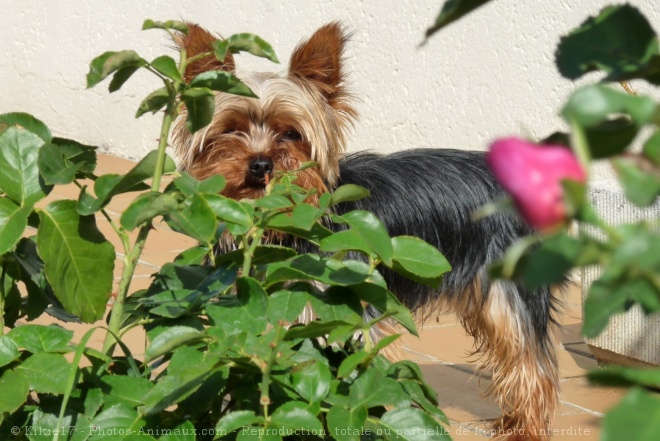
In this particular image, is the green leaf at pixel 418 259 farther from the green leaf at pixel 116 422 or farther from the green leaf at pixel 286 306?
the green leaf at pixel 116 422

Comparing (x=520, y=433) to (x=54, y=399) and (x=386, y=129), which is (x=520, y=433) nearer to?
(x=54, y=399)

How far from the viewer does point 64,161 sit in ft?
4.84

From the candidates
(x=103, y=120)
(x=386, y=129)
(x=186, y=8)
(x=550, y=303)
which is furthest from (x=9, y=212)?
(x=103, y=120)

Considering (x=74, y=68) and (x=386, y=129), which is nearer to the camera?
(x=386, y=129)

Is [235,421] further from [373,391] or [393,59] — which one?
[393,59]

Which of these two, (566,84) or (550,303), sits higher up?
(566,84)

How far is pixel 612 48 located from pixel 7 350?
3.49 ft

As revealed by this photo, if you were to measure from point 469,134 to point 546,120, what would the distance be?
0.58 meters

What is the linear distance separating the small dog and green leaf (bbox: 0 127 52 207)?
2104 millimetres

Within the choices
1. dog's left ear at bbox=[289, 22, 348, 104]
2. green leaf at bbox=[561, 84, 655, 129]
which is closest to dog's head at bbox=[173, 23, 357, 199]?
dog's left ear at bbox=[289, 22, 348, 104]

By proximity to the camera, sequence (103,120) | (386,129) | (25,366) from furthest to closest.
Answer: (103,120) < (386,129) < (25,366)

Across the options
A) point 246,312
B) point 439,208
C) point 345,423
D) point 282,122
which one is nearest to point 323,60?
point 282,122

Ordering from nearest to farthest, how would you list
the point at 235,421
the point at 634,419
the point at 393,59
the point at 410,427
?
the point at 634,419, the point at 235,421, the point at 410,427, the point at 393,59

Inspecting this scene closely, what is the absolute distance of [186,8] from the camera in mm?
7734
